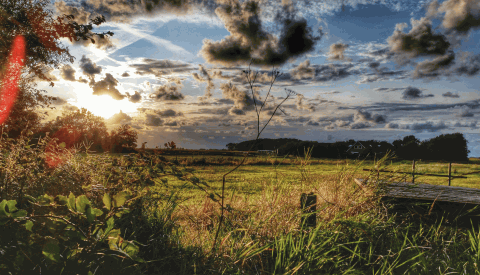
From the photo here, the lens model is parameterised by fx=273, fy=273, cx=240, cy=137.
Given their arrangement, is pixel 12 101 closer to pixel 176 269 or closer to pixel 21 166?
pixel 21 166

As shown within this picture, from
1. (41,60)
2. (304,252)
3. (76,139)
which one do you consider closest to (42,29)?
(41,60)

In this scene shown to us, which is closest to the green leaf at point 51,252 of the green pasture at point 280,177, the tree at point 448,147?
the green pasture at point 280,177

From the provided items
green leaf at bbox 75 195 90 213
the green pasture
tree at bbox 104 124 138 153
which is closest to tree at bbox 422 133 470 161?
the green pasture

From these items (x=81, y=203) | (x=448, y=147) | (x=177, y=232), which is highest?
(x=448, y=147)

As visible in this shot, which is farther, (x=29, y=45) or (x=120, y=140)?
(x=29, y=45)

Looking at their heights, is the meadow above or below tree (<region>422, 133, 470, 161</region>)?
below

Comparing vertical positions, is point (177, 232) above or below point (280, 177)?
below

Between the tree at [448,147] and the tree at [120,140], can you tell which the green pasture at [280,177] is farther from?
the tree at [448,147]

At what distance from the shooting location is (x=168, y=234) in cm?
327

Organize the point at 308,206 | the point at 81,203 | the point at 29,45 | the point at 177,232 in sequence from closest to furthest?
the point at 81,203
the point at 177,232
the point at 308,206
the point at 29,45

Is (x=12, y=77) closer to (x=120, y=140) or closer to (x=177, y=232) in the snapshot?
(x=120, y=140)

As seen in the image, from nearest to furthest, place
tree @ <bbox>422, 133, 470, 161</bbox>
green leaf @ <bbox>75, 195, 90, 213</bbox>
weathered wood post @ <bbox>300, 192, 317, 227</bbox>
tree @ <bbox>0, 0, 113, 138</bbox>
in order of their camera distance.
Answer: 1. green leaf @ <bbox>75, 195, 90, 213</bbox>
2. weathered wood post @ <bbox>300, 192, 317, 227</bbox>
3. tree @ <bbox>0, 0, 113, 138</bbox>
4. tree @ <bbox>422, 133, 470, 161</bbox>

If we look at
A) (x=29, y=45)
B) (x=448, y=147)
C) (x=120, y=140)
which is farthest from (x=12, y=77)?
(x=448, y=147)

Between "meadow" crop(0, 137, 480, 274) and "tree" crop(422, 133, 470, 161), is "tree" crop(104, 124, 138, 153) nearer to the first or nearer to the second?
"meadow" crop(0, 137, 480, 274)
